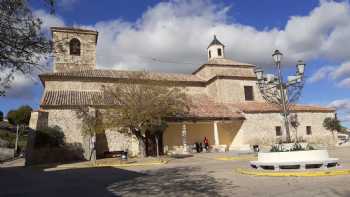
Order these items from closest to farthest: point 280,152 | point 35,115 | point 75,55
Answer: point 280,152
point 35,115
point 75,55

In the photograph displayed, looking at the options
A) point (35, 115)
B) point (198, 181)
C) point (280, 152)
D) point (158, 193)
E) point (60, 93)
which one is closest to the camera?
point (158, 193)

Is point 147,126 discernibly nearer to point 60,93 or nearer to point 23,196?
point 60,93

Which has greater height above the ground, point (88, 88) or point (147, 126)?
point (88, 88)

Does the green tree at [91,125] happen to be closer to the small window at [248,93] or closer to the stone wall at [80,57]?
the stone wall at [80,57]

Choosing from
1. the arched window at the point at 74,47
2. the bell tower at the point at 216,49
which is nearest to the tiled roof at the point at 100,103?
the arched window at the point at 74,47

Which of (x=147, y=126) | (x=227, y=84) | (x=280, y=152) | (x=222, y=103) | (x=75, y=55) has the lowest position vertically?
(x=280, y=152)

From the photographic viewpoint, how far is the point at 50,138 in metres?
20.4

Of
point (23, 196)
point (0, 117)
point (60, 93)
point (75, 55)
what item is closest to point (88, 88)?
point (60, 93)

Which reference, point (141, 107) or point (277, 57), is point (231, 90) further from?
point (277, 57)

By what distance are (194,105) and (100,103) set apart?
823 cm

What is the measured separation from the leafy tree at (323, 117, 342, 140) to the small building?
0.39 meters

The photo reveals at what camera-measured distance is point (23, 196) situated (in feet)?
27.3

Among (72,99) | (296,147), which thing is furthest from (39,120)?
(296,147)

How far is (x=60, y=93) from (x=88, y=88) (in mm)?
2364
